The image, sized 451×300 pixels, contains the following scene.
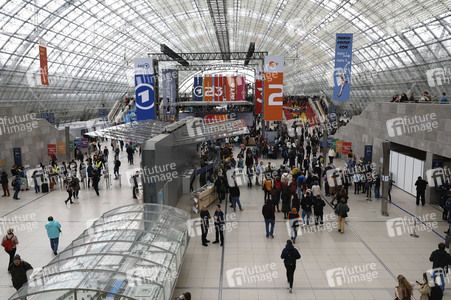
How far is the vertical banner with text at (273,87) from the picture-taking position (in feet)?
88.2

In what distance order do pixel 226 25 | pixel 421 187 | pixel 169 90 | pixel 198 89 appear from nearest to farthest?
pixel 421 187 → pixel 198 89 → pixel 169 90 → pixel 226 25

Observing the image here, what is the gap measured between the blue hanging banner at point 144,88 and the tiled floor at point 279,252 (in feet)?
40.1

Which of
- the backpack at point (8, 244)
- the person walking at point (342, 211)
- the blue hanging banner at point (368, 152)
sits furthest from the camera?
the blue hanging banner at point (368, 152)

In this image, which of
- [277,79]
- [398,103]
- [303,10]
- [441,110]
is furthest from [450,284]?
[303,10]

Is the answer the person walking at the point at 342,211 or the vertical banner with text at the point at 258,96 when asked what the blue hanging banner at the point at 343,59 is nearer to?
the person walking at the point at 342,211

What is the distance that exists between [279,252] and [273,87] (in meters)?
18.4

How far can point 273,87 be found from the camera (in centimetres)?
2738

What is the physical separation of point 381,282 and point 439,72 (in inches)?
1171

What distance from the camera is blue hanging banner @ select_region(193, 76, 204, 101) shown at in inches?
1559

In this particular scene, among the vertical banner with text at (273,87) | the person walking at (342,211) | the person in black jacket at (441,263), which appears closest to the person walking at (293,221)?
the person walking at (342,211)

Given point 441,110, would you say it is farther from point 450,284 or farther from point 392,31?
→ point 392,31

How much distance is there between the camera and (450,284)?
29.0 ft

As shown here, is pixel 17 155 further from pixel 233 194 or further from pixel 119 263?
pixel 119 263

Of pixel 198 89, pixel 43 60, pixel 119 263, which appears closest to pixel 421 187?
pixel 119 263
